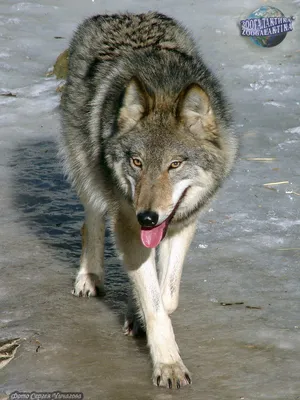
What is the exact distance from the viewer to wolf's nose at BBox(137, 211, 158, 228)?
4.12m

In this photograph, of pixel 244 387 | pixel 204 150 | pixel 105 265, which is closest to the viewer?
pixel 244 387

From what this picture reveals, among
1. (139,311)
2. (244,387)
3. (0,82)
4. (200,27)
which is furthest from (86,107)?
(200,27)

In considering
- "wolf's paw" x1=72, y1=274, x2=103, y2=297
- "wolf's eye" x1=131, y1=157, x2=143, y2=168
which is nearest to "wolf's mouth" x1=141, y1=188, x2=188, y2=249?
"wolf's eye" x1=131, y1=157, x2=143, y2=168

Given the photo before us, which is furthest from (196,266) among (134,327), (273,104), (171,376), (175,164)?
(273,104)

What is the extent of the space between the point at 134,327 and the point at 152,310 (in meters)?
0.47

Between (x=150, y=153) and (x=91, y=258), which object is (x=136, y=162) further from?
(x=91, y=258)

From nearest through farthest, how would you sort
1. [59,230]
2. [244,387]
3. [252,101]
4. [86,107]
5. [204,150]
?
[244,387], [204,150], [86,107], [59,230], [252,101]

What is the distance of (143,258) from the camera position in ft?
15.0

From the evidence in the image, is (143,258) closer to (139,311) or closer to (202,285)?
(139,311)

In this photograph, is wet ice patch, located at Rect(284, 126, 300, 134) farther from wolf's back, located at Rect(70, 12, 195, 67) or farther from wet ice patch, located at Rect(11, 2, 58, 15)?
wet ice patch, located at Rect(11, 2, 58, 15)

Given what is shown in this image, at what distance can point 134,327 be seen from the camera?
486 cm

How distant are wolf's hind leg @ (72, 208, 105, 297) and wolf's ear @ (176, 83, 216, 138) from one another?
1.42 m

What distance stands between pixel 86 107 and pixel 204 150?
118cm

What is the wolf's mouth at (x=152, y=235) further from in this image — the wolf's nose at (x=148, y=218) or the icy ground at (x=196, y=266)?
the icy ground at (x=196, y=266)
